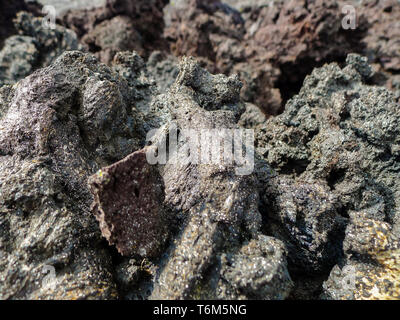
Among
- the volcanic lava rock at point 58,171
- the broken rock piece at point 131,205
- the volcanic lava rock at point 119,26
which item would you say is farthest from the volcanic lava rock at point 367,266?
the volcanic lava rock at point 119,26

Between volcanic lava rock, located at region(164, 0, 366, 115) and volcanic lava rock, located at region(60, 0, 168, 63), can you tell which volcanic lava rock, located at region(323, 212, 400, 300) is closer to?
volcanic lava rock, located at region(164, 0, 366, 115)

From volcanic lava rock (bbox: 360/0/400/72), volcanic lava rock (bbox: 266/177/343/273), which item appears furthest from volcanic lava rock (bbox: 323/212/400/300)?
volcanic lava rock (bbox: 360/0/400/72)

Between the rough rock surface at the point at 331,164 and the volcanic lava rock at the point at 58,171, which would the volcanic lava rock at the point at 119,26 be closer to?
the volcanic lava rock at the point at 58,171

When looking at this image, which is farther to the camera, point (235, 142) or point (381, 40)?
point (381, 40)

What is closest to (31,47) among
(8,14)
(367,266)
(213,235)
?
(8,14)

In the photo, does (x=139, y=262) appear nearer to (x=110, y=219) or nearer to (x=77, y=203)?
(x=110, y=219)
